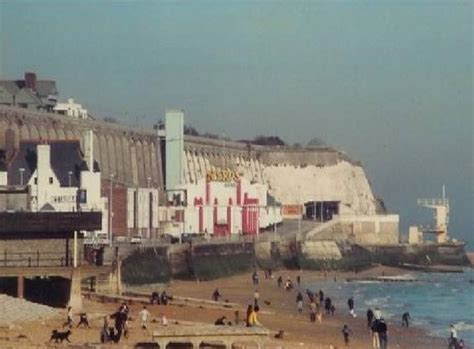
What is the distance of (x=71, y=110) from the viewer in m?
106

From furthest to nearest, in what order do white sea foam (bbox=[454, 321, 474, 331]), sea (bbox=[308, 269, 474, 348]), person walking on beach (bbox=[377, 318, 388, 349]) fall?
sea (bbox=[308, 269, 474, 348])
white sea foam (bbox=[454, 321, 474, 331])
person walking on beach (bbox=[377, 318, 388, 349])

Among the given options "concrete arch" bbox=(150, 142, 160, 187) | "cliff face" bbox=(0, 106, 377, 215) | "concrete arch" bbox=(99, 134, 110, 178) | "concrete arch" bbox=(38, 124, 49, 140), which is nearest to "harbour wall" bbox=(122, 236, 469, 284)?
"cliff face" bbox=(0, 106, 377, 215)

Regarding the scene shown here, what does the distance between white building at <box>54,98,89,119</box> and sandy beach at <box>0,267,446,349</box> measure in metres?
32.1

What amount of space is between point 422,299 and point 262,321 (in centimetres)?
2334

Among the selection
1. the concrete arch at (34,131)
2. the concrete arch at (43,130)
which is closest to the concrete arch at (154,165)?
the concrete arch at (43,130)

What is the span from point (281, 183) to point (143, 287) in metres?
69.3

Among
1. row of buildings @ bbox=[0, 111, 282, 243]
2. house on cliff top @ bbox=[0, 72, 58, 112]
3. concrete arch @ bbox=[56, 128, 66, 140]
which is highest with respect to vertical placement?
house on cliff top @ bbox=[0, 72, 58, 112]

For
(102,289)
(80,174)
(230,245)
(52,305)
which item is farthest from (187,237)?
(52,305)

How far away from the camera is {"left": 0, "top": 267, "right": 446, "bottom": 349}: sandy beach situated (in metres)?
37.4

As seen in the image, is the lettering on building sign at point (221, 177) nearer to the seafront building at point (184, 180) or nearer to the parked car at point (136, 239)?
the seafront building at point (184, 180)

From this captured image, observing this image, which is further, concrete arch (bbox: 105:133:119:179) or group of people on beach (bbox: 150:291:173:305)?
concrete arch (bbox: 105:133:119:179)

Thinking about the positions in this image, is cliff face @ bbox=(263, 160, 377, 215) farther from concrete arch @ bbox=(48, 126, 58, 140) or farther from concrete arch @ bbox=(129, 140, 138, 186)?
concrete arch @ bbox=(48, 126, 58, 140)

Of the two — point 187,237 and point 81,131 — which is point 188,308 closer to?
point 187,237

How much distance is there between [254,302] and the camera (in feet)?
198
